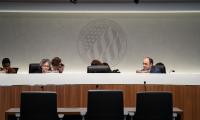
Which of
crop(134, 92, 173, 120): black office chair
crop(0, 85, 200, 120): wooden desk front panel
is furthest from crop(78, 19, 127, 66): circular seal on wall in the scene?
crop(134, 92, 173, 120): black office chair

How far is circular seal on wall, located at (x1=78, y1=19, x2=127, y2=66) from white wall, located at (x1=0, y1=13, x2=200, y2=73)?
0.08 metres

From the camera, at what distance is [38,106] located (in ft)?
14.8

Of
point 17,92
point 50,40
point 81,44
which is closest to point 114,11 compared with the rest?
point 81,44

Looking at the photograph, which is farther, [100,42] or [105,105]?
[100,42]

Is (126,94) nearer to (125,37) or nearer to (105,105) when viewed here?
(105,105)

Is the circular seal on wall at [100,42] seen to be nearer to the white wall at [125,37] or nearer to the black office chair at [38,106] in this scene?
the white wall at [125,37]

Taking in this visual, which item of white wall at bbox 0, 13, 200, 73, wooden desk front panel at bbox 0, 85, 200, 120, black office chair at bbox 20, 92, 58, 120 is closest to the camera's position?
black office chair at bbox 20, 92, 58, 120

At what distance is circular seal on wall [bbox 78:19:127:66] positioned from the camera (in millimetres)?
10125

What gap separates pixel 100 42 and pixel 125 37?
69cm

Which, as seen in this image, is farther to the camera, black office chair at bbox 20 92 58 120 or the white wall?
the white wall

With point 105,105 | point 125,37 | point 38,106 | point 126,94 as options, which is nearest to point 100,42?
point 125,37

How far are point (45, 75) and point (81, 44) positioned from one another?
14.4ft

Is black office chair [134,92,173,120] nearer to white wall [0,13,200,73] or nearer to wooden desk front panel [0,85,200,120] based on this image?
wooden desk front panel [0,85,200,120]

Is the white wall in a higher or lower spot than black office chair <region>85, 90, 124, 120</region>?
higher
